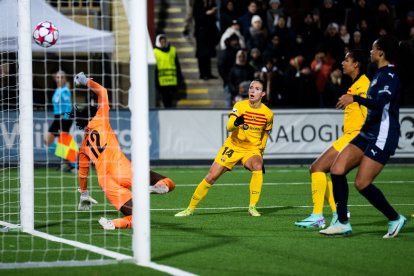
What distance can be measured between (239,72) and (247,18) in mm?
2623

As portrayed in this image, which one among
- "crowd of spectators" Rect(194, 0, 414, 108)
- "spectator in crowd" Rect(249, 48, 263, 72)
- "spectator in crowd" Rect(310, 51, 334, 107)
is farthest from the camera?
"spectator in crowd" Rect(310, 51, 334, 107)

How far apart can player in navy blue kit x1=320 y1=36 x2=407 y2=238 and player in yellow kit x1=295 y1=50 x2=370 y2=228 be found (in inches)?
31.7

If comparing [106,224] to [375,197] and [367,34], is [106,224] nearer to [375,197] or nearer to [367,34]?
[375,197]

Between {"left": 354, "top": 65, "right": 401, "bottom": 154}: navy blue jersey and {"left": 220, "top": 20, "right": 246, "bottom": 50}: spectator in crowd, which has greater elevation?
{"left": 220, "top": 20, "right": 246, "bottom": 50}: spectator in crowd

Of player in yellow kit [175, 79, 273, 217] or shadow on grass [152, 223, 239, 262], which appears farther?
player in yellow kit [175, 79, 273, 217]

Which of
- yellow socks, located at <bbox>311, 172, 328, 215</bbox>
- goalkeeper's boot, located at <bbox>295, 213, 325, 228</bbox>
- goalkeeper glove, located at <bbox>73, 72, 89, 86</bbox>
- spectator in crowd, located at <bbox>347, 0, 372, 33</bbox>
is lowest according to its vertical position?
goalkeeper's boot, located at <bbox>295, 213, 325, 228</bbox>

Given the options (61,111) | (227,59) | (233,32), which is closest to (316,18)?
(233,32)

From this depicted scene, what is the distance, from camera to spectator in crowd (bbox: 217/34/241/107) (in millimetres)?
24684

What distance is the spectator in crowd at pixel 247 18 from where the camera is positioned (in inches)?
1011

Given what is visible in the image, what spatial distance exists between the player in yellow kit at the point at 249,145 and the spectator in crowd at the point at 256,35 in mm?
12006

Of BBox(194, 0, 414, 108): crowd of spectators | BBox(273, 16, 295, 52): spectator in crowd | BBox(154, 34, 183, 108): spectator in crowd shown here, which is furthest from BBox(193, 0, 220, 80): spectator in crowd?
BBox(273, 16, 295, 52): spectator in crowd

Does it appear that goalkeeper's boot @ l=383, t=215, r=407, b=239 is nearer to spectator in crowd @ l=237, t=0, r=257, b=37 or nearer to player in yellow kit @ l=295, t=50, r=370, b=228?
player in yellow kit @ l=295, t=50, r=370, b=228

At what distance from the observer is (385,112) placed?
10008 millimetres

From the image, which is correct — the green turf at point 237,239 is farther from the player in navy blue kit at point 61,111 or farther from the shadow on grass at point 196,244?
the player in navy blue kit at point 61,111
